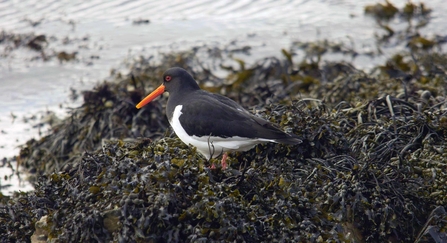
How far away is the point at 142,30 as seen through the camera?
10.8 metres

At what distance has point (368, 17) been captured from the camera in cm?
1134

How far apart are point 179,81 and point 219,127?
0.89 m

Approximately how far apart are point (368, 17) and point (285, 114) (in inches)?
274

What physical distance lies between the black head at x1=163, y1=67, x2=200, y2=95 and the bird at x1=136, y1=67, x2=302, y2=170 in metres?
0.24

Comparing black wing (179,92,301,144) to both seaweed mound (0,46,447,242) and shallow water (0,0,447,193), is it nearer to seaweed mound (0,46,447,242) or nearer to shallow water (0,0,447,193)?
seaweed mound (0,46,447,242)

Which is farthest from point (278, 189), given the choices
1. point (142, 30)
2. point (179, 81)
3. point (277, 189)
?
point (142, 30)

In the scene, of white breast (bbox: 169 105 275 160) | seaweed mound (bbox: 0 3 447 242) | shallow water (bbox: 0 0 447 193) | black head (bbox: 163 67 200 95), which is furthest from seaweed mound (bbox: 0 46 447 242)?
shallow water (bbox: 0 0 447 193)

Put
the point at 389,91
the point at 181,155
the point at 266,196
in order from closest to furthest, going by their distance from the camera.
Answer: the point at 266,196
the point at 181,155
the point at 389,91

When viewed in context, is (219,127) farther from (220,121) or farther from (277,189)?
(277,189)

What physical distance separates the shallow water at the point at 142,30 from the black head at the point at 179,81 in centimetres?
342

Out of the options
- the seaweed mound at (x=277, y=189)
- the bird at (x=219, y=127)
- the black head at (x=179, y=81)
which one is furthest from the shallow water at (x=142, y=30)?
the seaweed mound at (x=277, y=189)

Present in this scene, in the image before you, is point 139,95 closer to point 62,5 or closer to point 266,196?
point 266,196

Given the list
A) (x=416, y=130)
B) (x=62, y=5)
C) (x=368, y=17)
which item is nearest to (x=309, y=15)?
(x=368, y=17)

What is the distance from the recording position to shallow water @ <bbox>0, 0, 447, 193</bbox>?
372 inches
